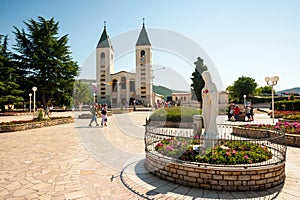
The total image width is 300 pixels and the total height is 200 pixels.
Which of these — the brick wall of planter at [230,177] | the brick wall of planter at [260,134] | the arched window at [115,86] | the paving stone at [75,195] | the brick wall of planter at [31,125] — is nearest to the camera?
the paving stone at [75,195]

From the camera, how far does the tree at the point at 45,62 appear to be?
3431 centimetres

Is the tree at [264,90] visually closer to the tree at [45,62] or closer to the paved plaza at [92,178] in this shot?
the tree at [45,62]

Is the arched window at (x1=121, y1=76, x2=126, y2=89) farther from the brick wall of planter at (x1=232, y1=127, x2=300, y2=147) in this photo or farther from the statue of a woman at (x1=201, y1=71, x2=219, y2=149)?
the statue of a woman at (x1=201, y1=71, x2=219, y2=149)

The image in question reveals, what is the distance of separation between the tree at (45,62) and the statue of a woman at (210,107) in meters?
→ 34.4

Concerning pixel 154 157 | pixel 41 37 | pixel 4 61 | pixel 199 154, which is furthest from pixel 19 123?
pixel 41 37

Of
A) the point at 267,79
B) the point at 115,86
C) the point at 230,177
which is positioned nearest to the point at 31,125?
the point at 230,177

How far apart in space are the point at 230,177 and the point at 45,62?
36.9 metres

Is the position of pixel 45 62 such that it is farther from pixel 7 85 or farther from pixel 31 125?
pixel 31 125

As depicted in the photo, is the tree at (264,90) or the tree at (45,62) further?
the tree at (264,90)

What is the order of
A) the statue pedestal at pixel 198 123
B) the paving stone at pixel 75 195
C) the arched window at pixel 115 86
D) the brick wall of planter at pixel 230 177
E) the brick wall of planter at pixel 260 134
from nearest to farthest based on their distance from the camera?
1. the paving stone at pixel 75 195
2. the brick wall of planter at pixel 230 177
3. the statue pedestal at pixel 198 123
4. the brick wall of planter at pixel 260 134
5. the arched window at pixel 115 86

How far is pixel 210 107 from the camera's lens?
6.37 metres

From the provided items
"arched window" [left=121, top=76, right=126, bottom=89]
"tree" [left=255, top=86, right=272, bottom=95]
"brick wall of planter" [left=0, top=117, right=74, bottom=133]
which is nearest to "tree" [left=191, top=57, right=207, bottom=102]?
"brick wall of planter" [left=0, top=117, right=74, bottom=133]

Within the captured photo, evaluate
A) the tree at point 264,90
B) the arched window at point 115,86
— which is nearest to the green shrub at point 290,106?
the arched window at point 115,86

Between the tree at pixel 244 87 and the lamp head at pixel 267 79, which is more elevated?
the tree at pixel 244 87
